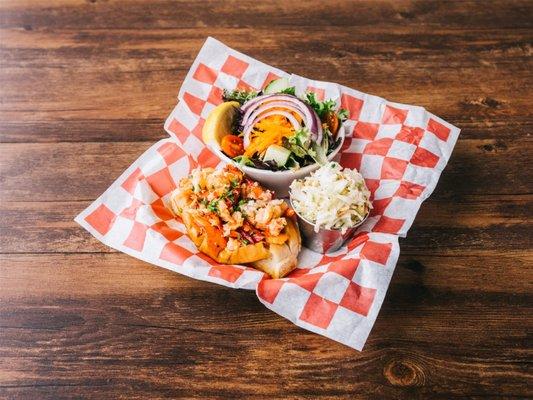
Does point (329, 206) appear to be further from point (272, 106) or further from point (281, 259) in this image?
point (272, 106)

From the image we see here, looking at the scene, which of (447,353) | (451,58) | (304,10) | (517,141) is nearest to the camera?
(447,353)

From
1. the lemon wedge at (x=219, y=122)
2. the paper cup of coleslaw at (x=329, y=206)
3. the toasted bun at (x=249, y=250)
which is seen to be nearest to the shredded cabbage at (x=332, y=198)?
the paper cup of coleslaw at (x=329, y=206)

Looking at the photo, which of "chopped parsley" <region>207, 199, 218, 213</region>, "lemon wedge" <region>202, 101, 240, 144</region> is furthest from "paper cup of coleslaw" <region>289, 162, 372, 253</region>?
"lemon wedge" <region>202, 101, 240, 144</region>

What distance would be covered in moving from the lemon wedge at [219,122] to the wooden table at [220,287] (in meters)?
0.32

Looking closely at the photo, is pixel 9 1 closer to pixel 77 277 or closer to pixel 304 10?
pixel 304 10

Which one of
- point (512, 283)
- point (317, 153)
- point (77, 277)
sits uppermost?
point (317, 153)

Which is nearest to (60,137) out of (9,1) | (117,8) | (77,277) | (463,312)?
(77,277)

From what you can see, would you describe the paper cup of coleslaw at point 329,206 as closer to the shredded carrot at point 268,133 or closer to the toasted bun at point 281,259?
the toasted bun at point 281,259

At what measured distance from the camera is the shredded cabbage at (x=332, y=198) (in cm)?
189

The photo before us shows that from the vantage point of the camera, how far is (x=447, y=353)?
1698mm

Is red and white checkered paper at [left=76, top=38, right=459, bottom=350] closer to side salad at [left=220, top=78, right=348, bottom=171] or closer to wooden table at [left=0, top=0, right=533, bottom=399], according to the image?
wooden table at [left=0, top=0, right=533, bottom=399]

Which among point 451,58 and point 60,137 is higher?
point 451,58

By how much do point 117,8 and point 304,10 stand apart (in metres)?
1.01

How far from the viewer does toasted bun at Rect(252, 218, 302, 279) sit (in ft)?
6.12
